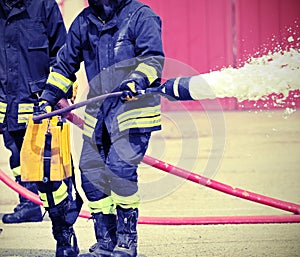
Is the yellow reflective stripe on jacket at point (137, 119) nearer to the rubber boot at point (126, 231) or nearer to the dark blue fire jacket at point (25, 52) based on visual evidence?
the rubber boot at point (126, 231)

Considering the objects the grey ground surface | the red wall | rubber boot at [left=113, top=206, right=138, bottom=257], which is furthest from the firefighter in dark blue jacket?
the red wall

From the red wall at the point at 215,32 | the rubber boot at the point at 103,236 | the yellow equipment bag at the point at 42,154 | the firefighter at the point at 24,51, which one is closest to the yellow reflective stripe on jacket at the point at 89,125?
the yellow equipment bag at the point at 42,154

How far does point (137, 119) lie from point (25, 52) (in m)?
1.21

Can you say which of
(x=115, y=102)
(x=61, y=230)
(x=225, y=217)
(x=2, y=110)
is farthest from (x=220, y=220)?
(x=2, y=110)

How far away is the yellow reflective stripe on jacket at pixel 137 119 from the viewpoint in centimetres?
392

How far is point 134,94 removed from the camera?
3.77 meters

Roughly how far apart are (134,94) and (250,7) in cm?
716

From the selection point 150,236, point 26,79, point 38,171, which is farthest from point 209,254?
point 26,79

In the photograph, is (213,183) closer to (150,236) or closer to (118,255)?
(150,236)

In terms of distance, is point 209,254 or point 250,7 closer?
point 209,254

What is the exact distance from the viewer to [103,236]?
4.07 meters

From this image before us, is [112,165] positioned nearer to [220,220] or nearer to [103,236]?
[103,236]

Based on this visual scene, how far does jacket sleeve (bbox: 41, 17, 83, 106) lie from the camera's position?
13.5ft

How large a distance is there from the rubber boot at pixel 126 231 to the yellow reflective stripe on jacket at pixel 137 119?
39 cm
